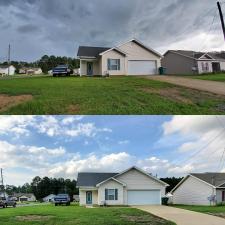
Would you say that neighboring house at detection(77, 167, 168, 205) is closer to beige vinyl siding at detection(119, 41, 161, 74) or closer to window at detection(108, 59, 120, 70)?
window at detection(108, 59, 120, 70)

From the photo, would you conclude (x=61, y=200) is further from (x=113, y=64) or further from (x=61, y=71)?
(x=113, y=64)

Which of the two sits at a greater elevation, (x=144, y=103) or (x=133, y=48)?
(x=133, y=48)

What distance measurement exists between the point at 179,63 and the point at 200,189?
14834 millimetres

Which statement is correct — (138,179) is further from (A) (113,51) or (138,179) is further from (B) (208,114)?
(B) (208,114)

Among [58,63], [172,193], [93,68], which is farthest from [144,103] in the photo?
[172,193]

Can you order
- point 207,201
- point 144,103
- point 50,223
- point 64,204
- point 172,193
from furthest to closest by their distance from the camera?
point 172,193
point 207,201
point 64,204
point 144,103
point 50,223

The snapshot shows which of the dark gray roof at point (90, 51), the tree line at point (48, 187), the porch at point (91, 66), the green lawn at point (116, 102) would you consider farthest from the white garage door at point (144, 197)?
the green lawn at point (116, 102)

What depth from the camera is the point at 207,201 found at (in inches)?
1425

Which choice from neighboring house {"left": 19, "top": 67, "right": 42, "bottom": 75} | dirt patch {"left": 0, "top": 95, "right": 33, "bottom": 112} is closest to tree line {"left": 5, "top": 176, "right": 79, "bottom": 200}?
neighboring house {"left": 19, "top": 67, "right": 42, "bottom": 75}

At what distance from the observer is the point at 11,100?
646 inches

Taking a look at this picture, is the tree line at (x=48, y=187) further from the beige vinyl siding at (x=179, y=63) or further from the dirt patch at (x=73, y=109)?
the dirt patch at (x=73, y=109)

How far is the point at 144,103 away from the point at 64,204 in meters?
16.9

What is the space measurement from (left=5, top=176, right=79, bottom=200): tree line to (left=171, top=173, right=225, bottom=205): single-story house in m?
10.3

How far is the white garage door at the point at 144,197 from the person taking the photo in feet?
107
